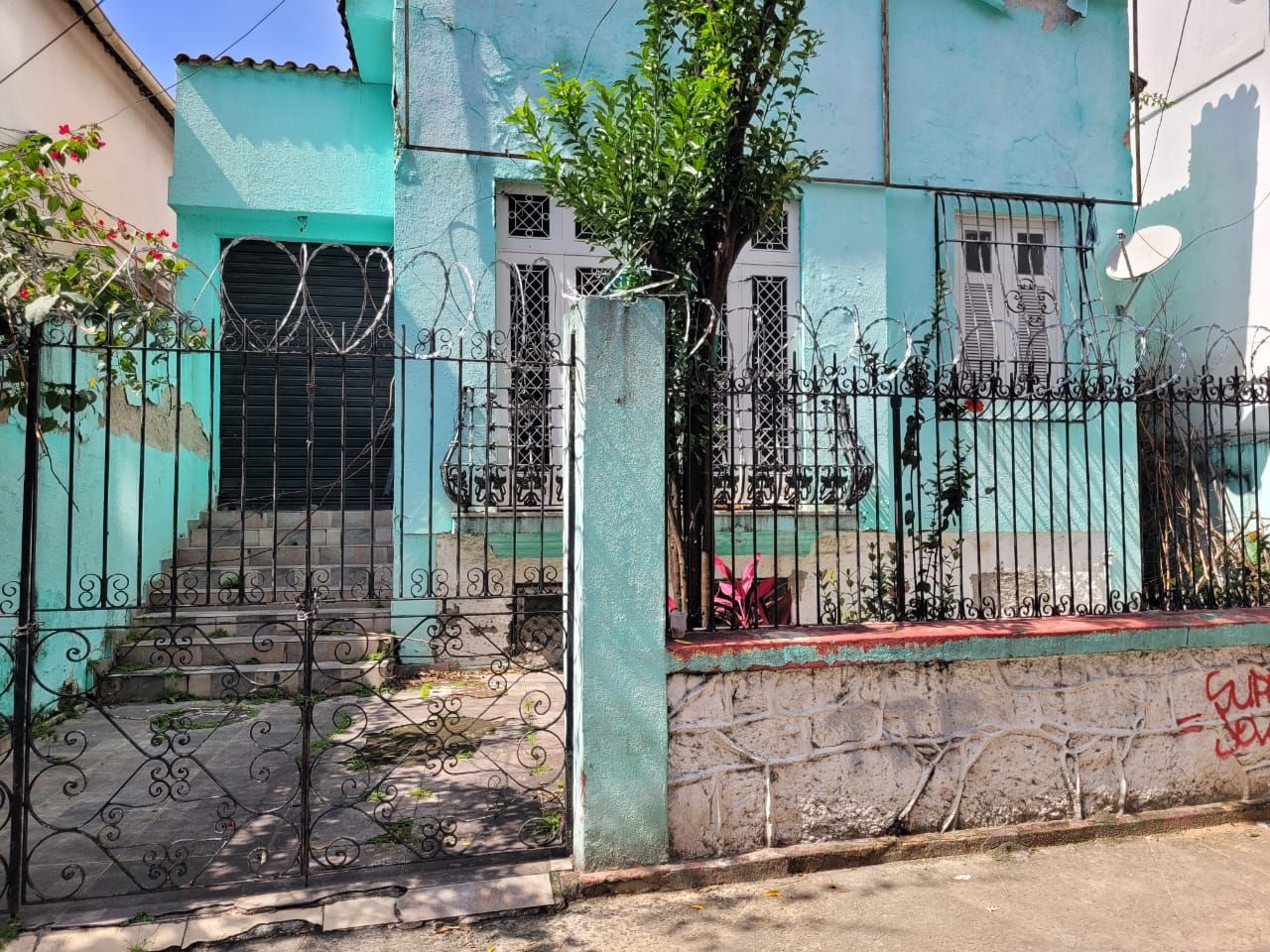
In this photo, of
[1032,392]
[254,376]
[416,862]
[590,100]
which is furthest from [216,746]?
[590,100]

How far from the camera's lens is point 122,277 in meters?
4.29

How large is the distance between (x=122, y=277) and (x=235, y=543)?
397 cm

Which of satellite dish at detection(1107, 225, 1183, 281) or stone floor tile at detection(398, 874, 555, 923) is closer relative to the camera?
stone floor tile at detection(398, 874, 555, 923)

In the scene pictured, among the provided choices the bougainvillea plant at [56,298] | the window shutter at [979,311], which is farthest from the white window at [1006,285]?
the bougainvillea plant at [56,298]

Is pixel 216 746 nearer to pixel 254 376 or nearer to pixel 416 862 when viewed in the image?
pixel 416 862

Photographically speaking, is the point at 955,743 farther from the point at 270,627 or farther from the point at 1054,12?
the point at 1054,12

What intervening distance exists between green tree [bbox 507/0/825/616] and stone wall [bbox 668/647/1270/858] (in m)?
0.67

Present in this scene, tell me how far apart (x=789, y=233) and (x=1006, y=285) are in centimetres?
213

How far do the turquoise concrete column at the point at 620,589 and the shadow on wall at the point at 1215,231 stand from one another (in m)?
6.34

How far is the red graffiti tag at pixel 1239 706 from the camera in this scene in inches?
180

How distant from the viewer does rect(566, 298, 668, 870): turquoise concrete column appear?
373cm

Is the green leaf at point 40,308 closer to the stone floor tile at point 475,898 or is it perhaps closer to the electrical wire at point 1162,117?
the stone floor tile at point 475,898

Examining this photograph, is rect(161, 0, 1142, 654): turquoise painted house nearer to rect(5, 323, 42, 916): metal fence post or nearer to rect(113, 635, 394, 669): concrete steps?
rect(113, 635, 394, 669): concrete steps

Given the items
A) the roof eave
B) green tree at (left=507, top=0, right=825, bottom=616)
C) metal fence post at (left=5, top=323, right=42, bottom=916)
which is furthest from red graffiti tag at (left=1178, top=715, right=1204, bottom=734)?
the roof eave
